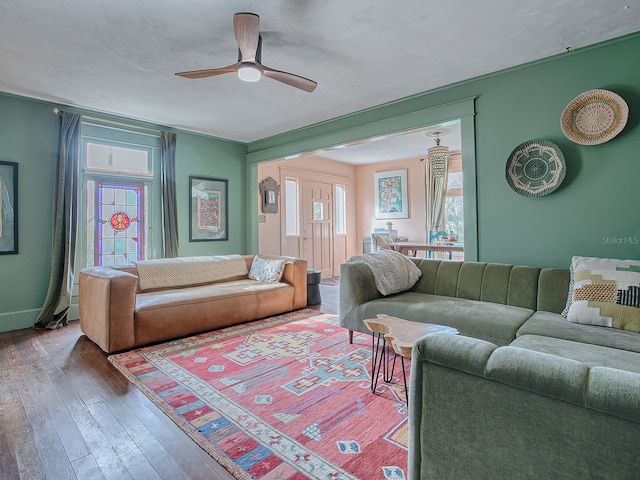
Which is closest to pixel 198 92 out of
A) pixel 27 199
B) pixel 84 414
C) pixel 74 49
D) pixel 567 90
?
pixel 74 49

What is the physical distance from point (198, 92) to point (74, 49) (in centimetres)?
112

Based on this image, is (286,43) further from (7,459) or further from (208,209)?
(208,209)

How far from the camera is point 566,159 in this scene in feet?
9.45

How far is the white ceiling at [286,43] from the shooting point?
2.23m

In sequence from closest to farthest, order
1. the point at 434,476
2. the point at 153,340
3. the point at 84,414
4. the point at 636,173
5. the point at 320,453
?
the point at 434,476 → the point at 320,453 → the point at 84,414 → the point at 636,173 → the point at 153,340

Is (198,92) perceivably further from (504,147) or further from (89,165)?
(504,147)

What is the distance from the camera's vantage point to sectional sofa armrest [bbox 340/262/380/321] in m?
3.02

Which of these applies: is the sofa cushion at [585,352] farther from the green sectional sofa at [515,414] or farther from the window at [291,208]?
the window at [291,208]

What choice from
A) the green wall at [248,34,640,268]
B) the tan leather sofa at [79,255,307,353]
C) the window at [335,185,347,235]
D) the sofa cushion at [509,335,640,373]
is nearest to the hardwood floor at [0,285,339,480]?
the tan leather sofa at [79,255,307,353]

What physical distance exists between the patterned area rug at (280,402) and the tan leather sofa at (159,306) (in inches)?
6.0

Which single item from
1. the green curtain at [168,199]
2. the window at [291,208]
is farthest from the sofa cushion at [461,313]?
the window at [291,208]

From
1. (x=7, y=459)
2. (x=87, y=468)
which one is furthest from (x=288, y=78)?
(x=7, y=459)

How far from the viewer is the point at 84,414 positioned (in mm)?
1971

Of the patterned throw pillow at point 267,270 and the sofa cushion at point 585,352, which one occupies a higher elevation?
the patterned throw pillow at point 267,270
